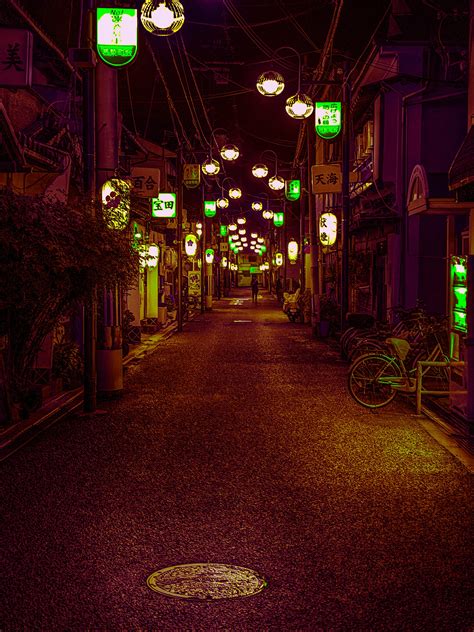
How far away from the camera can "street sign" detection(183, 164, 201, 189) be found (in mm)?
33656

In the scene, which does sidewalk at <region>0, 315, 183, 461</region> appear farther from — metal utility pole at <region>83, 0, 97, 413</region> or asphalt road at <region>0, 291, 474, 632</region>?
metal utility pole at <region>83, 0, 97, 413</region>

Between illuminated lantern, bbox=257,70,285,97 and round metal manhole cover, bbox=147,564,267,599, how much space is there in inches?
542

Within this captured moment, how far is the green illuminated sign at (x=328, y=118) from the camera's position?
2170 cm

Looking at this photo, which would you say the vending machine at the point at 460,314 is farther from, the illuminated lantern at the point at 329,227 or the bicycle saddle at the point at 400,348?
the illuminated lantern at the point at 329,227

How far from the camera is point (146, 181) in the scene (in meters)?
23.5

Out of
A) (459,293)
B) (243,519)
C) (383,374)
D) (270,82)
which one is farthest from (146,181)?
(243,519)

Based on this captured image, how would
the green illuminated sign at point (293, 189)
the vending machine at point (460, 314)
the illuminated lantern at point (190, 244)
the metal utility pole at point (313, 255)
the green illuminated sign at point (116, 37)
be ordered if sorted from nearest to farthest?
1. the vending machine at point (460, 314)
2. the green illuminated sign at point (116, 37)
3. the metal utility pole at point (313, 255)
4. the illuminated lantern at point (190, 244)
5. the green illuminated sign at point (293, 189)

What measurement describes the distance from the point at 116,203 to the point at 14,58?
119 inches

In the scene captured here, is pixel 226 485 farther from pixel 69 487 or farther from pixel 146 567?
pixel 146 567

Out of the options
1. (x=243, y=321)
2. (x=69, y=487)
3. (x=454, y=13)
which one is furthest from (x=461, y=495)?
(x=243, y=321)

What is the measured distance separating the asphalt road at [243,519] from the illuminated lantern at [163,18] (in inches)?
262

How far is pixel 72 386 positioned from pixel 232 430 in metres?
5.25

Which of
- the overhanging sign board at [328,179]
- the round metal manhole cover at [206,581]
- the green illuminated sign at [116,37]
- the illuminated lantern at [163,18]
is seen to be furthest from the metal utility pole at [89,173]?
the overhanging sign board at [328,179]

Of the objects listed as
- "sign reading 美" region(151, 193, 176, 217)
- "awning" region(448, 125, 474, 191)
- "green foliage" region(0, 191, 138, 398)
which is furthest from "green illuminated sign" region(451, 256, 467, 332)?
"sign reading 美" region(151, 193, 176, 217)
